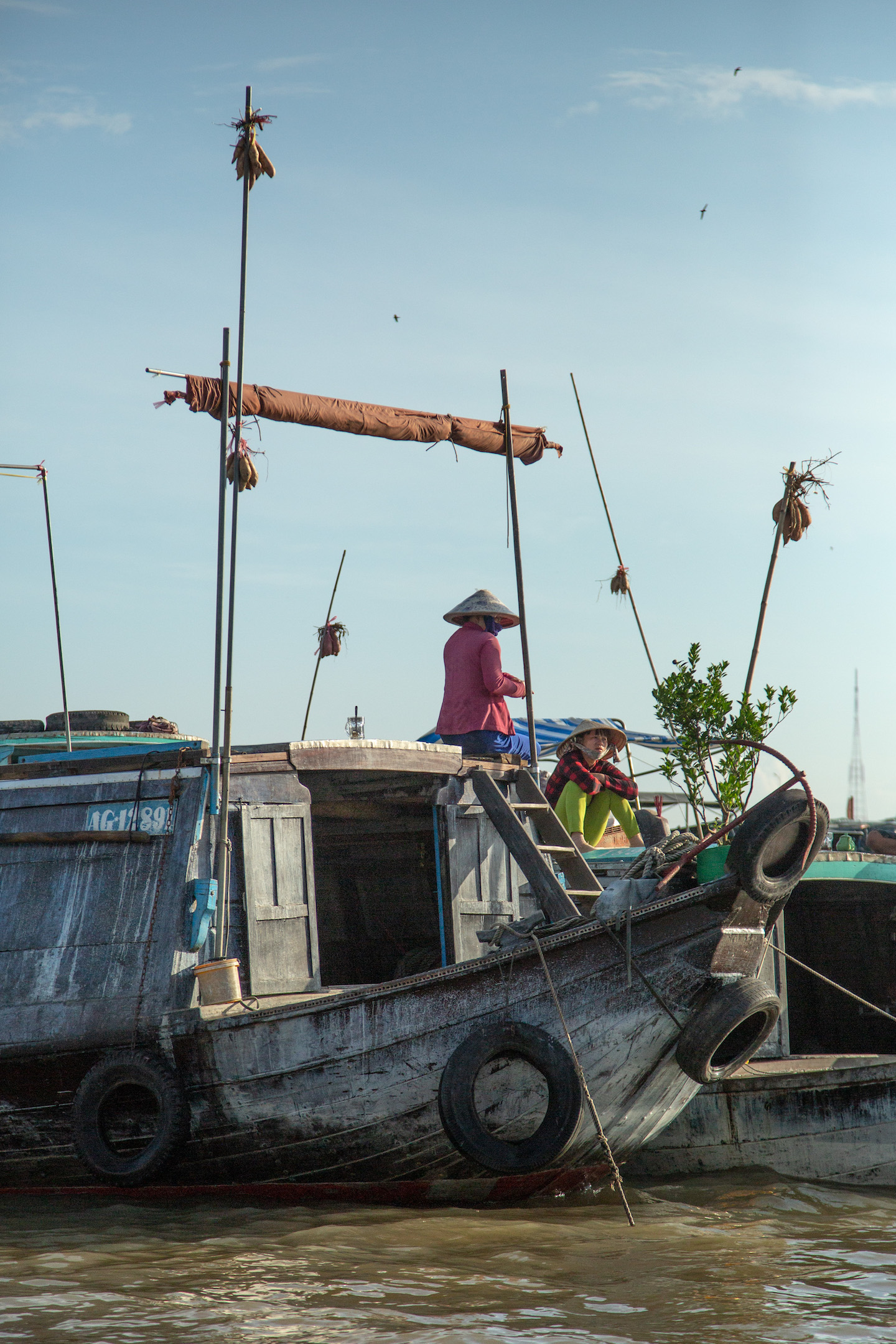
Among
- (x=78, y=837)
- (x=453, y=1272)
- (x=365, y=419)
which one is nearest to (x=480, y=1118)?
(x=453, y=1272)

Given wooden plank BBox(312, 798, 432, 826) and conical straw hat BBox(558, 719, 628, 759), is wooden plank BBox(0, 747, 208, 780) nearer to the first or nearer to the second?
wooden plank BBox(312, 798, 432, 826)

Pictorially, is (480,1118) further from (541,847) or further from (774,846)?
(774,846)

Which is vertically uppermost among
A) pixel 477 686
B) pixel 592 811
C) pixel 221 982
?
pixel 477 686

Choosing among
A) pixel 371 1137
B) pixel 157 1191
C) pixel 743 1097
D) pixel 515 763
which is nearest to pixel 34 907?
pixel 157 1191

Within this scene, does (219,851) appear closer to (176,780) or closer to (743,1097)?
(176,780)

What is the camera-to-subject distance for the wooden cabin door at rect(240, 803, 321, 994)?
22.1 ft

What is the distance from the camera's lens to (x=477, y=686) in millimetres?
8531

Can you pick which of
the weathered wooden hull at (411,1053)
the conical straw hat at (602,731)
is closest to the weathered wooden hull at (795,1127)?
the weathered wooden hull at (411,1053)

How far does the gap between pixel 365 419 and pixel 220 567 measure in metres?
2.08

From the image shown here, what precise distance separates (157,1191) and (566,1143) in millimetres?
2167

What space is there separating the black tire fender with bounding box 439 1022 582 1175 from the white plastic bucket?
1.24 meters

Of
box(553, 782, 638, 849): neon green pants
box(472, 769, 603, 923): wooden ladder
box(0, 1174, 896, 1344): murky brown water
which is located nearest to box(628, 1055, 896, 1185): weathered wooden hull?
box(0, 1174, 896, 1344): murky brown water

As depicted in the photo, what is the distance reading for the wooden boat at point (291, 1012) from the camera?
19.7ft

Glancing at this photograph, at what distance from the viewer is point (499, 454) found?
9484 millimetres
